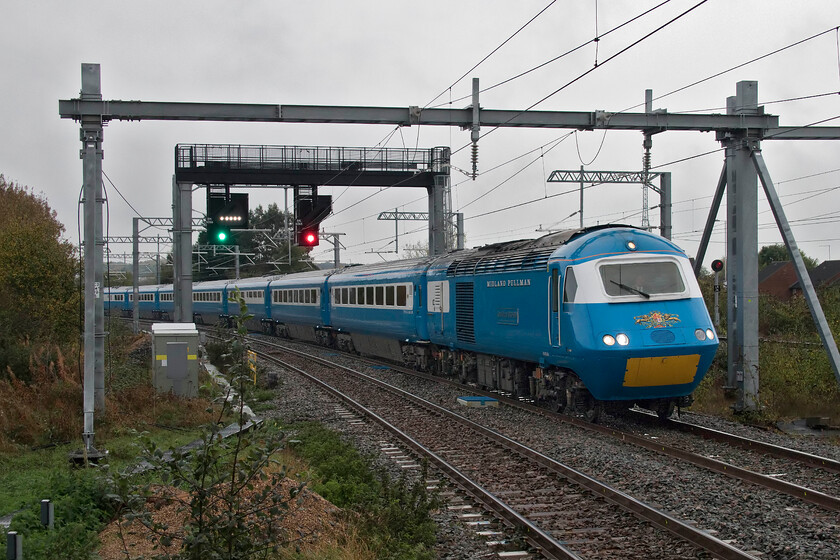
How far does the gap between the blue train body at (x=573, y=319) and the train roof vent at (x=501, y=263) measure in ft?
0.08

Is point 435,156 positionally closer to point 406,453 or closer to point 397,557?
point 406,453

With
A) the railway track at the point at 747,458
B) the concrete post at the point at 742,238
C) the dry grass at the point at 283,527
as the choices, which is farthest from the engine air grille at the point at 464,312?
the dry grass at the point at 283,527

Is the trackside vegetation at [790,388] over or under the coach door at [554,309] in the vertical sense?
under

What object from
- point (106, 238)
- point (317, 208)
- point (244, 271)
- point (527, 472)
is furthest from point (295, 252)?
point (527, 472)

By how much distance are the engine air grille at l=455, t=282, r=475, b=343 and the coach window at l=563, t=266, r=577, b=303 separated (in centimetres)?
466

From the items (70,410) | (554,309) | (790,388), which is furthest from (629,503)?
(70,410)

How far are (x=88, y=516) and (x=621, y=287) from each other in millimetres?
8204

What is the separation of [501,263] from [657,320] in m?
4.24

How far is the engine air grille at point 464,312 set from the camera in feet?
59.3

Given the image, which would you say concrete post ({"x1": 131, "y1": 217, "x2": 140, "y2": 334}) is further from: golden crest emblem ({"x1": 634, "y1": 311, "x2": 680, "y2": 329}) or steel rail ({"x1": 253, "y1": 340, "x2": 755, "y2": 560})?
golden crest emblem ({"x1": 634, "y1": 311, "x2": 680, "y2": 329})

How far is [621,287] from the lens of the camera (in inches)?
508

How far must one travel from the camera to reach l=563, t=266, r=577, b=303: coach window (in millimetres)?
13133

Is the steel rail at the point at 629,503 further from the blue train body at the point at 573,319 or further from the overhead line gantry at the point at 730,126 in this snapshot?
the overhead line gantry at the point at 730,126

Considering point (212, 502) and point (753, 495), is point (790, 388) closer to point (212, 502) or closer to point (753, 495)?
point (753, 495)
